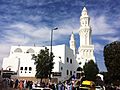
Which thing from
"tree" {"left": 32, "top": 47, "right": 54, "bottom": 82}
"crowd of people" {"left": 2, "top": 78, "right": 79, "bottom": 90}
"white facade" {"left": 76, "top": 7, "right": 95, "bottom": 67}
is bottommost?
"crowd of people" {"left": 2, "top": 78, "right": 79, "bottom": 90}

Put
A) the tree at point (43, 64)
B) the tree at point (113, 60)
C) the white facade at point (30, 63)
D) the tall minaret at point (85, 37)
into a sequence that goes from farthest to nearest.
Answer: the tall minaret at point (85, 37)
the white facade at point (30, 63)
the tree at point (43, 64)
the tree at point (113, 60)

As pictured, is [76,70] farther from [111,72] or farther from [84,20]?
[84,20]

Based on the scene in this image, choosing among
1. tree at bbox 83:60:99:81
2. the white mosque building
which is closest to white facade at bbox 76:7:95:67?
the white mosque building

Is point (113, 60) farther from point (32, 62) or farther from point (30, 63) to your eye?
point (30, 63)

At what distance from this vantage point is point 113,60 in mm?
46594

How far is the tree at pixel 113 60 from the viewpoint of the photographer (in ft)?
151

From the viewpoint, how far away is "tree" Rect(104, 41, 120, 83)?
45906mm

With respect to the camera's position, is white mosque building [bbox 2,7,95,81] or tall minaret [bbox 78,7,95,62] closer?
white mosque building [bbox 2,7,95,81]

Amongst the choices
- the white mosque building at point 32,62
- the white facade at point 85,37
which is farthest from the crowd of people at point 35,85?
the white facade at point 85,37

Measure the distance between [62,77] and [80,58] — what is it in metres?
47.5

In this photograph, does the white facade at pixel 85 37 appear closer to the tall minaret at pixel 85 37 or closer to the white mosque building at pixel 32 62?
the tall minaret at pixel 85 37

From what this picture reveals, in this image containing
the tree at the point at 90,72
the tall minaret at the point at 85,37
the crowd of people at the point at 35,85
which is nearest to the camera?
the crowd of people at the point at 35,85

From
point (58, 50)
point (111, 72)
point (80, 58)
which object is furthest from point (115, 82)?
point (80, 58)

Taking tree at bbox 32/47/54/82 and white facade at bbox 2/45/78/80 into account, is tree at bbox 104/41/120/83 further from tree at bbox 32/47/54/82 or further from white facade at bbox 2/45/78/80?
white facade at bbox 2/45/78/80
